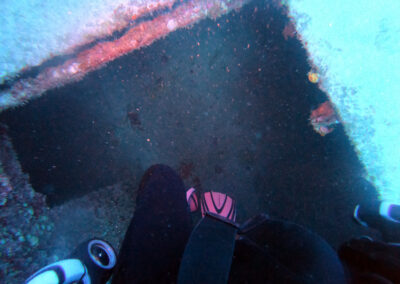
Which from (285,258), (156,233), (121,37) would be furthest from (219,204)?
(121,37)

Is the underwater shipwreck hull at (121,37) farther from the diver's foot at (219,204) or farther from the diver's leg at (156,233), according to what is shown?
the diver's foot at (219,204)

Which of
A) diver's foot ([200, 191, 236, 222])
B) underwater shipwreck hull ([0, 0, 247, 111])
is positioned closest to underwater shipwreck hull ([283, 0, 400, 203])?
underwater shipwreck hull ([0, 0, 247, 111])

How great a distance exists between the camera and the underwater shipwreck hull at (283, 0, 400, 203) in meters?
1.93

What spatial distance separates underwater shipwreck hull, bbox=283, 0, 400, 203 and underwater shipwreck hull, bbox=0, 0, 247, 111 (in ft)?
2.59

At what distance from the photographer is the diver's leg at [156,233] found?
114cm

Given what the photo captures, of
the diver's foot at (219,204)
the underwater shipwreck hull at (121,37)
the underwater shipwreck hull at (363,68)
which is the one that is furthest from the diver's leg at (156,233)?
the underwater shipwreck hull at (363,68)

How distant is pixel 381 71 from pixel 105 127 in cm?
274

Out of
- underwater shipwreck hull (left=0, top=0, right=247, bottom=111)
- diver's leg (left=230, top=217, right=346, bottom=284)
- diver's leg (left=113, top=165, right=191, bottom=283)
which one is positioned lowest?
diver's leg (left=230, top=217, right=346, bottom=284)

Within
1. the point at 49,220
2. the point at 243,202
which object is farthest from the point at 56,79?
the point at 243,202

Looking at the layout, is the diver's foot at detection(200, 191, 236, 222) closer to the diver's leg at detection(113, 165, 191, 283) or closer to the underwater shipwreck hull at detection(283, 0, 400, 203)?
the diver's leg at detection(113, 165, 191, 283)

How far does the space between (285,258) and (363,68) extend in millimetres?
1984

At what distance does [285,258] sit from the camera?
3.34 ft

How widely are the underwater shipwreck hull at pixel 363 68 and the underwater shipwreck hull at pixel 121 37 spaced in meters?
0.79

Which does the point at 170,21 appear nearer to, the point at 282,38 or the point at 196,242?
the point at 282,38
